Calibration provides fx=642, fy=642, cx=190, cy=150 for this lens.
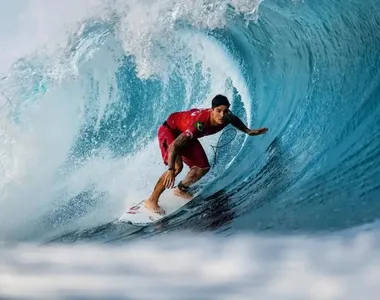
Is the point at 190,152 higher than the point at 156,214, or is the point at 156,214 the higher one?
the point at 190,152

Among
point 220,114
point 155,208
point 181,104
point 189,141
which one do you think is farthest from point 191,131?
point 181,104

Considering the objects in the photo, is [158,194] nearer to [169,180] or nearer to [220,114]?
[169,180]

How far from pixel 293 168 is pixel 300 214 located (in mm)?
393

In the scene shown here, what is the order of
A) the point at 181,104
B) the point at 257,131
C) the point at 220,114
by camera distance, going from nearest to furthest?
the point at 220,114
the point at 257,131
the point at 181,104

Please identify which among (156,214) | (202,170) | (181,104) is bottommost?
(156,214)

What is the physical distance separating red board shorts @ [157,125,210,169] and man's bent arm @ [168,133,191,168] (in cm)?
4

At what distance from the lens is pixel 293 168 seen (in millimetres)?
3123

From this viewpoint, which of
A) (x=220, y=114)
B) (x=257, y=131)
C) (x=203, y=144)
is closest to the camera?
(x=220, y=114)

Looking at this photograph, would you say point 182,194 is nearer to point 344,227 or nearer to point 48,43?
point 344,227

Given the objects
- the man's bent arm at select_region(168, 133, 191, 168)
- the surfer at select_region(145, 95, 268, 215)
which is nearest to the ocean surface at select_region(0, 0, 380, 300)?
the surfer at select_region(145, 95, 268, 215)

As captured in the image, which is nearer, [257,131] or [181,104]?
[257,131]

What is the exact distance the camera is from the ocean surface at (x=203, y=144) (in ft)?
8.70

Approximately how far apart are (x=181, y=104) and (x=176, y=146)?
30.8 inches

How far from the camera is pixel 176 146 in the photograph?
3.11m
